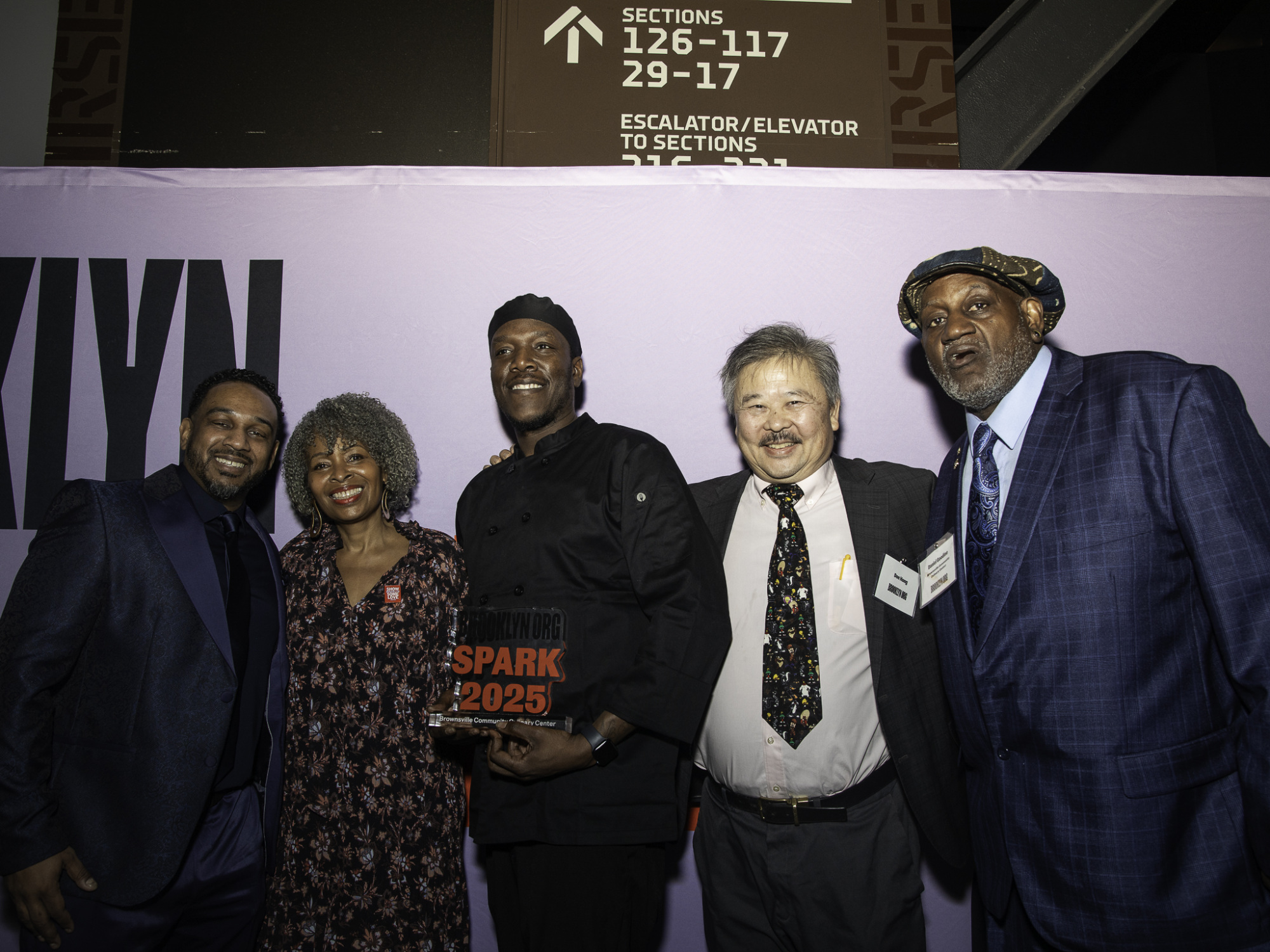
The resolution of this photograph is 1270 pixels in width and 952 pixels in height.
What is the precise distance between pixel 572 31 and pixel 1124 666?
11.4 feet

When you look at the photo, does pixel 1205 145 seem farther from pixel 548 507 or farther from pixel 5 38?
pixel 5 38

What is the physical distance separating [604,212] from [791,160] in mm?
1035

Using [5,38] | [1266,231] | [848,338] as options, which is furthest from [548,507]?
[5,38]

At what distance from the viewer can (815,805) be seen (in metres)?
2.01

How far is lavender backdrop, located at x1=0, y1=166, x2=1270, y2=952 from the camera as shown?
2.95 meters

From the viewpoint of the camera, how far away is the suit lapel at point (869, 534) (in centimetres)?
208

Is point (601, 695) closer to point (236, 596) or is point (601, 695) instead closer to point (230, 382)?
point (236, 596)

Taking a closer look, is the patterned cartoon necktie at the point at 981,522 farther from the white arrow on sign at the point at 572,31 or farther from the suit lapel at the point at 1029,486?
the white arrow on sign at the point at 572,31

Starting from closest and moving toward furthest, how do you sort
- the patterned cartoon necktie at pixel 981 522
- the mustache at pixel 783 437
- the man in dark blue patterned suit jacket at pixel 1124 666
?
the man in dark blue patterned suit jacket at pixel 1124 666 < the patterned cartoon necktie at pixel 981 522 < the mustache at pixel 783 437

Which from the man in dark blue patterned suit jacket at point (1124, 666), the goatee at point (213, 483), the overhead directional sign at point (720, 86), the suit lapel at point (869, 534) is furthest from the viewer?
the overhead directional sign at point (720, 86)

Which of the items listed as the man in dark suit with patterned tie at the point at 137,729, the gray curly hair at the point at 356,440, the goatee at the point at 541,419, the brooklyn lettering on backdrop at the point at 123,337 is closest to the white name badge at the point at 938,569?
Result: the goatee at the point at 541,419

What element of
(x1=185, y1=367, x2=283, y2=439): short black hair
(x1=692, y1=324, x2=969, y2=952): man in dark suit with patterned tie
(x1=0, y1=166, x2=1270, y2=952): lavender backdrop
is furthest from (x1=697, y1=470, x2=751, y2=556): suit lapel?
(x1=185, y1=367, x2=283, y2=439): short black hair

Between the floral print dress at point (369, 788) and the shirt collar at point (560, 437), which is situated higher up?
the shirt collar at point (560, 437)

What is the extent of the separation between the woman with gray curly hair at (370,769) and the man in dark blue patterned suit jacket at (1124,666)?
153cm
